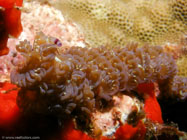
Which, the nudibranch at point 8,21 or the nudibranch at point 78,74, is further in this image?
the nudibranch at point 8,21

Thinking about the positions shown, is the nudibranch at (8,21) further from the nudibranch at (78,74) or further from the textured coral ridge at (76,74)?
the textured coral ridge at (76,74)

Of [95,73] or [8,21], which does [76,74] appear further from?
[8,21]

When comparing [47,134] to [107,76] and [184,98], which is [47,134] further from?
[184,98]

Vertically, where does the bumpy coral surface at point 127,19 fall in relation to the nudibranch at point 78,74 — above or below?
above

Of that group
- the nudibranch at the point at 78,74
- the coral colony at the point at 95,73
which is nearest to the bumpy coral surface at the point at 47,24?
the coral colony at the point at 95,73

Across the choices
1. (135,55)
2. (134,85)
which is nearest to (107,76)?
(134,85)

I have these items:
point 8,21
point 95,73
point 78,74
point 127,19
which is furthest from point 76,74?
point 127,19
